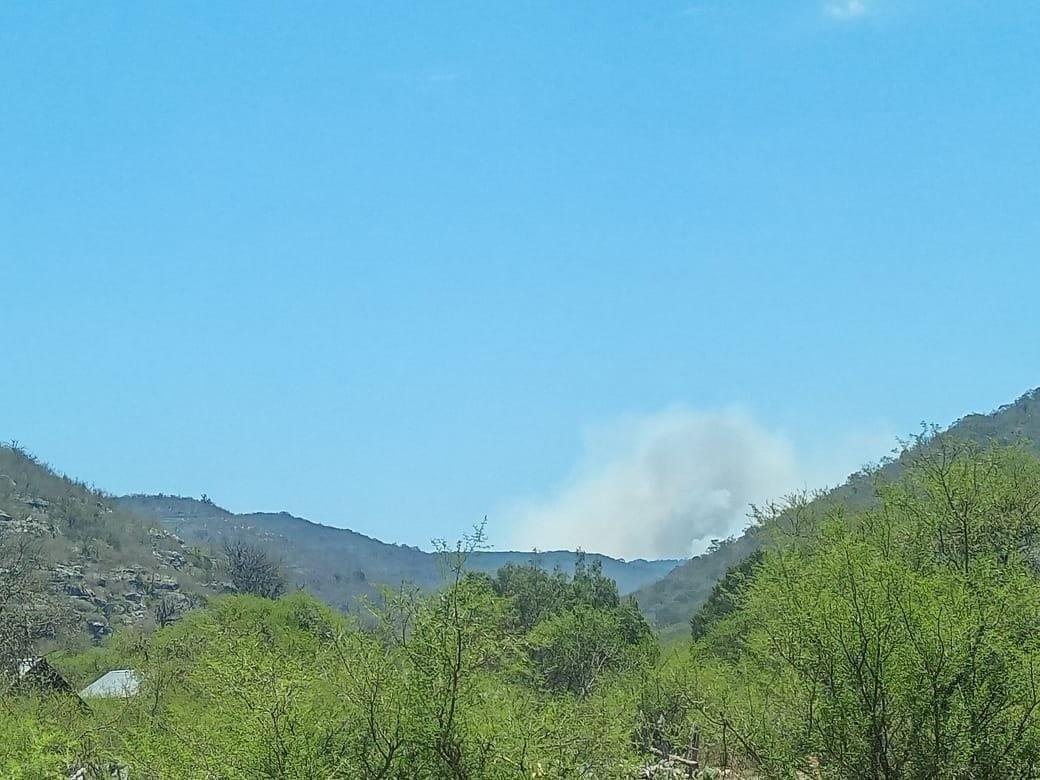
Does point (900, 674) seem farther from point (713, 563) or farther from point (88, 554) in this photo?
point (713, 563)

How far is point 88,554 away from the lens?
10631 cm

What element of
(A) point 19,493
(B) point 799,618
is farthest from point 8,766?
(A) point 19,493

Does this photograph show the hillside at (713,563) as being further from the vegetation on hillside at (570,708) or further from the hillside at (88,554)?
the vegetation on hillside at (570,708)

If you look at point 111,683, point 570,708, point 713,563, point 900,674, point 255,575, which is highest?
point 713,563

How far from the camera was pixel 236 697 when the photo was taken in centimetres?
1374

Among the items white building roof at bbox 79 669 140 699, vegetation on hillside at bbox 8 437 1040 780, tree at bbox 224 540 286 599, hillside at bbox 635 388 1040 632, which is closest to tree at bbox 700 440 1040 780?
vegetation on hillside at bbox 8 437 1040 780

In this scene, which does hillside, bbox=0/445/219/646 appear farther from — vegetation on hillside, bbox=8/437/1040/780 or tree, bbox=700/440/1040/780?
tree, bbox=700/440/1040/780

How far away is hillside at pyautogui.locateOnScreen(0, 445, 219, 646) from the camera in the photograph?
277 feet

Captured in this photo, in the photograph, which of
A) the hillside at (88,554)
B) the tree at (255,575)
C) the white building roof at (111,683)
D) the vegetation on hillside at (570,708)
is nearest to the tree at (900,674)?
the vegetation on hillside at (570,708)

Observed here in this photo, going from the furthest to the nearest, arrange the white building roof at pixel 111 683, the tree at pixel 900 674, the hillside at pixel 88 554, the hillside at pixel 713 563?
1. the hillside at pixel 713 563
2. the hillside at pixel 88 554
3. the white building roof at pixel 111 683
4. the tree at pixel 900 674

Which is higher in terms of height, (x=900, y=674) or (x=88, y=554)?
(x=88, y=554)

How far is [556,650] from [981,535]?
27.4 metres

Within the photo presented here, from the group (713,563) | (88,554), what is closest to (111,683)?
(88,554)

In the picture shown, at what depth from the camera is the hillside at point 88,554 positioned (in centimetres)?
8444
